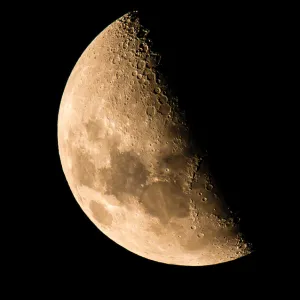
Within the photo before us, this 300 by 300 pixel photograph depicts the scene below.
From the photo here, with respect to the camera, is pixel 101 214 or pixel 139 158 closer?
pixel 139 158

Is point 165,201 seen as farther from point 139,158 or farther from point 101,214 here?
point 101,214

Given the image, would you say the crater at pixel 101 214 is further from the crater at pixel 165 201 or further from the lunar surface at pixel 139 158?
the crater at pixel 165 201

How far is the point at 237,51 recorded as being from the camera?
2.30m

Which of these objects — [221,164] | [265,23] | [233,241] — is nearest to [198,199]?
[221,164]

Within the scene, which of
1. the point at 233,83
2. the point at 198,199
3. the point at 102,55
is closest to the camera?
the point at 233,83

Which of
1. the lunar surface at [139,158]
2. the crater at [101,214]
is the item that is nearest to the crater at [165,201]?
the lunar surface at [139,158]

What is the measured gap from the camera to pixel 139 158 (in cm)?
240

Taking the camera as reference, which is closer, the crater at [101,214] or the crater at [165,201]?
the crater at [165,201]

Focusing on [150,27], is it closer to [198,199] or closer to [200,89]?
[200,89]

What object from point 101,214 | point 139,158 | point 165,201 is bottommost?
point 101,214

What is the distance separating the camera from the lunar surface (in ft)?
7.73

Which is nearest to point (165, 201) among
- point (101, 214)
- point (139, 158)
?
point (139, 158)

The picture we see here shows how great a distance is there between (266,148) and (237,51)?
30.5 inches

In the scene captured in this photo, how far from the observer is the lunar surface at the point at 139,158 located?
2355 mm
